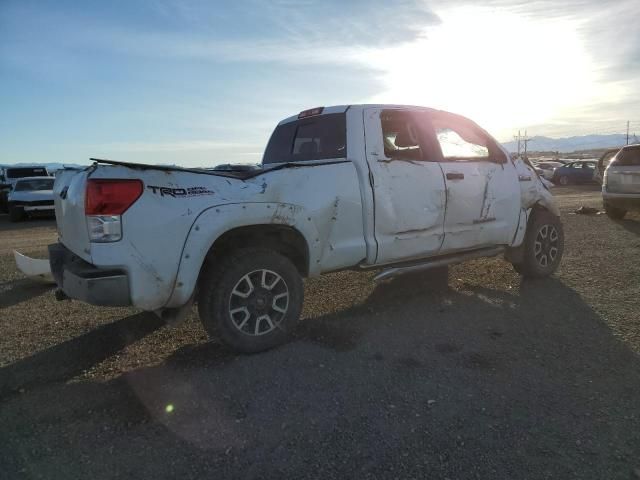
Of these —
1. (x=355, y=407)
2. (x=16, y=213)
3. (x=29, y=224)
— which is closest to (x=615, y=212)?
(x=355, y=407)

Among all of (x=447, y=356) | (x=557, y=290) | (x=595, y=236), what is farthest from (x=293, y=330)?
(x=595, y=236)

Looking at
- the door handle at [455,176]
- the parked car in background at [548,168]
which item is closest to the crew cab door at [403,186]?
the door handle at [455,176]

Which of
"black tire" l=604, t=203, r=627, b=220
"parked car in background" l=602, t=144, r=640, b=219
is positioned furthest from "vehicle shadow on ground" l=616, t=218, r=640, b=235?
"parked car in background" l=602, t=144, r=640, b=219

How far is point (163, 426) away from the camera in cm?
274

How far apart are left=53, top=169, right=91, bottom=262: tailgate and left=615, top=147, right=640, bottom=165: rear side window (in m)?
11.2

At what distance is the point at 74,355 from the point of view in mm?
3809

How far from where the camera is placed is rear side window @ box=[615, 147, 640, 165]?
34.5ft

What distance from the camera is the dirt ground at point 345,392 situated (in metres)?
2.39

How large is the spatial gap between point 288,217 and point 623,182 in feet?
32.1

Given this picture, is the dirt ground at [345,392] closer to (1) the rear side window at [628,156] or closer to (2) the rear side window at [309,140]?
(2) the rear side window at [309,140]

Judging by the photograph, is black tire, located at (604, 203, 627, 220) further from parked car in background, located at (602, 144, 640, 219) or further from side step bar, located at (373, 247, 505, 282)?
side step bar, located at (373, 247, 505, 282)

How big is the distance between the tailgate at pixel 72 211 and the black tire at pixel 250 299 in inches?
34.0

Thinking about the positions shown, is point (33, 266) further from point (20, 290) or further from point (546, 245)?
point (546, 245)

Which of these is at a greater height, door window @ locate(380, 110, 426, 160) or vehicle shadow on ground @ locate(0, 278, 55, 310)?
door window @ locate(380, 110, 426, 160)
